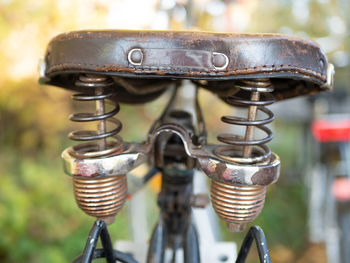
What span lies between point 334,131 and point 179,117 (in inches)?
49.9

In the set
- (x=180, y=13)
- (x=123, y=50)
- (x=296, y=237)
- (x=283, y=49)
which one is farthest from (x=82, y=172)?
(x=296, y=237)

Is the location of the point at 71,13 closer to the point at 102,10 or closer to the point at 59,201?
the point at 102,10

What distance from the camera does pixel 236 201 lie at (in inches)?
20.0

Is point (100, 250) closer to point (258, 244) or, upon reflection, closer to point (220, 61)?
point (258, 244)

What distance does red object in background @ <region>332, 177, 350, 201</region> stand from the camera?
4.89ft

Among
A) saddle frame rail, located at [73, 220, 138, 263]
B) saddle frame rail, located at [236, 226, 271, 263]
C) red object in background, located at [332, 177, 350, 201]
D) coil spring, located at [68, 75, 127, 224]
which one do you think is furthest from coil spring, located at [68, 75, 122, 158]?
red object in background, located at [332, 177, 350, 201]

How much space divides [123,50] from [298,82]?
1.13 feet

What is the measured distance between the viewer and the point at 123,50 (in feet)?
1.35

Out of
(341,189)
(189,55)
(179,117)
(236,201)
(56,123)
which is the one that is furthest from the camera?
(56,123)

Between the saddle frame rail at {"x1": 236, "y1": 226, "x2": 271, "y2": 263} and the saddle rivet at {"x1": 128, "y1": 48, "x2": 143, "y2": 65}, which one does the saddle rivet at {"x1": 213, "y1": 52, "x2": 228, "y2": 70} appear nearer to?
the saddle rivet at {"x1": 128, "y1": 48, "x2": 143, "y2": 65}

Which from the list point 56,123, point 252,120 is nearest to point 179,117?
point 252,120

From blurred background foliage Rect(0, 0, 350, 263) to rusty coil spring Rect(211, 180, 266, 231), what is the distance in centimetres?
62

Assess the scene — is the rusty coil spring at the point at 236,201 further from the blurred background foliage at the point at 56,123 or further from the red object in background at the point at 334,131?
the red object in background at the point at 334,131

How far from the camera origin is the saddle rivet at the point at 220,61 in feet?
1.34
